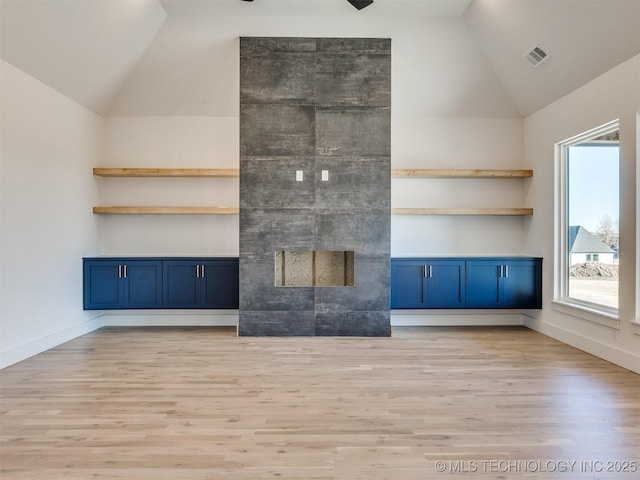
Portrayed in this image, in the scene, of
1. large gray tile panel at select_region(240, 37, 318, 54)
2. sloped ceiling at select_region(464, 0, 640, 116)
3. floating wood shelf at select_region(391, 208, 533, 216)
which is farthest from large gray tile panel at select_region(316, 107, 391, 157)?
sloped ceiling at select_region(464, 0, 640, 116)

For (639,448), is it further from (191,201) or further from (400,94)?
(191,201)

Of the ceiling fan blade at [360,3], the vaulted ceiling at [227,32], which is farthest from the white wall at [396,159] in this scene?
the ceiling fan blade at [360,3]

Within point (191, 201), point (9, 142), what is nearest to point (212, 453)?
point (9, 142)

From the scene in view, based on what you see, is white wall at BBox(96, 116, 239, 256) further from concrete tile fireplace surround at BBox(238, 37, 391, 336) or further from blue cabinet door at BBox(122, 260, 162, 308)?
concrete tile fireplace surround at BBox(238, 37, 391, 336)

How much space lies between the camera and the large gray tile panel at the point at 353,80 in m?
4.80

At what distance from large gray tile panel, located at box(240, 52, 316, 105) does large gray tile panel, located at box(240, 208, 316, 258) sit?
132 cm

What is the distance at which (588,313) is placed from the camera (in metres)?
4.18

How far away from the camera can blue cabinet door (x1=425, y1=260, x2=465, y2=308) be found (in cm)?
517

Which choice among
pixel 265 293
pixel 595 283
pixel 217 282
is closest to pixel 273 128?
pixel 265 293

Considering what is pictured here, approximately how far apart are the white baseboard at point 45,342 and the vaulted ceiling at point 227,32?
2.67 m

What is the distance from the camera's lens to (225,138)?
5.62 m

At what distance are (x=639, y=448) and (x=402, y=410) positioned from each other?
1.32m

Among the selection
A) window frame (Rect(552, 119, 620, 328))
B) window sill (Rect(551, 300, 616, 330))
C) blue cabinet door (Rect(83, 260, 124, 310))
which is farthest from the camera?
blue cabinet door (Rect(83, 260, 124, 310))

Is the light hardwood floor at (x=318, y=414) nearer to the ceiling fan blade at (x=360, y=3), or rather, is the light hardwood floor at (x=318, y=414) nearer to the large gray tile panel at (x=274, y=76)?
the large gray tile panel at (x=274, y=76)
